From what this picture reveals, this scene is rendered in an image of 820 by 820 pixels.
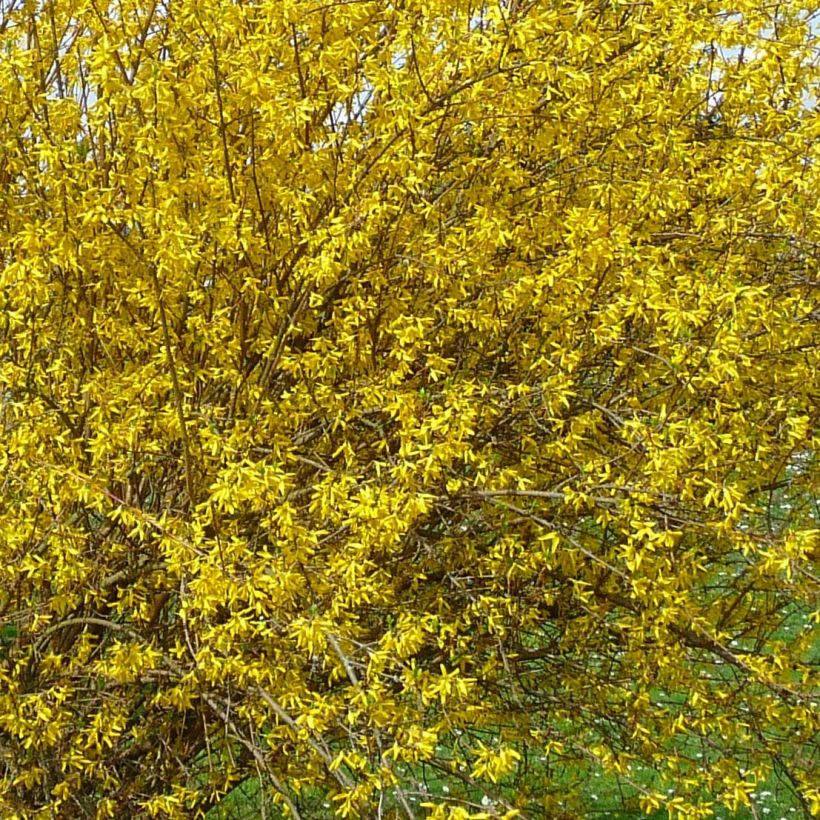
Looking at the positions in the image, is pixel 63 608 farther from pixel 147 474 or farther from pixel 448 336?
pixel 448 336

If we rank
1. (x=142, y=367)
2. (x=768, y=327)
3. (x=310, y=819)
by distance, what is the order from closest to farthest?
(x=768, y=327) → (x=142, y=367) → (x=310, y=819)

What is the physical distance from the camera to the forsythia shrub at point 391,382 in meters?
2.75

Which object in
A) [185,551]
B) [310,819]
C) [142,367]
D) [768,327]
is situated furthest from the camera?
[310,819]

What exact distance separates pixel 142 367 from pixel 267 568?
0.71 m

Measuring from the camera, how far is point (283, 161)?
3.06 metres

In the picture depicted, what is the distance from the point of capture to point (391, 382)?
9.55 feet

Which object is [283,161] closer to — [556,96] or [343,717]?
[556,96]

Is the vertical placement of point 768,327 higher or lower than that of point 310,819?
higher

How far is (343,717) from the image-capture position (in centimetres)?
278

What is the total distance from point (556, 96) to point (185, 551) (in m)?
1.50

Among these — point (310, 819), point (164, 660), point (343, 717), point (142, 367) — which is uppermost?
point (142, 367)

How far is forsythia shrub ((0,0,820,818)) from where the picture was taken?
9.02 feet

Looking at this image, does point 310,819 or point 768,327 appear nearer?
point 768,327

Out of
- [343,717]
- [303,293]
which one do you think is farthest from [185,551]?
[303,293]
